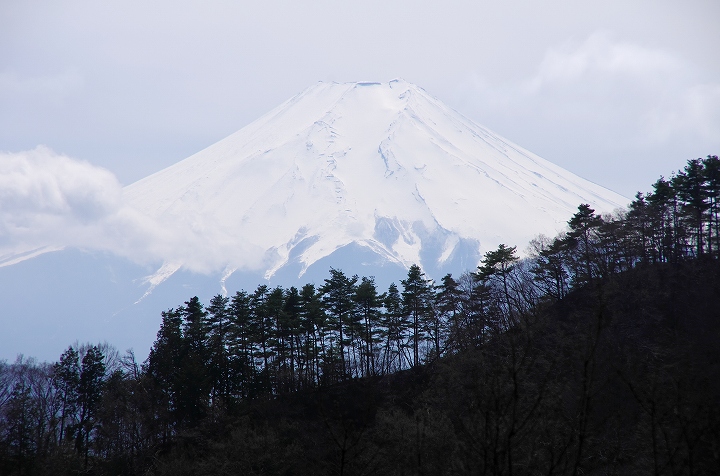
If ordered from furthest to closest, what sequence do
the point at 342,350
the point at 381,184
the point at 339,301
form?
the point at 381,184, the point at 339,301, the point at 342,350

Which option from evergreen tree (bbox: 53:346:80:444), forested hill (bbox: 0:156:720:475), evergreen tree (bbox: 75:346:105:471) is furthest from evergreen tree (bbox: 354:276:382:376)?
evergreen tree (bbox: 53:346:80:444)

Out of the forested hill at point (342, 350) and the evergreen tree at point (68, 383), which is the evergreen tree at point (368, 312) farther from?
the evergreen tree at point (68, 383)

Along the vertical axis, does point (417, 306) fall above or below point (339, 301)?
below

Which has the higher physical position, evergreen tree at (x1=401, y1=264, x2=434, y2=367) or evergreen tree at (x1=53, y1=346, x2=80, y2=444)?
evergreen tree at (x1=401, y1=264, x2=434, y2=367)

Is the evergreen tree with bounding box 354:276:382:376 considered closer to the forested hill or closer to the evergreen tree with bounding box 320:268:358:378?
the forested hill

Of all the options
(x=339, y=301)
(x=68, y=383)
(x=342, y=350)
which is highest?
(x=339, y=301)

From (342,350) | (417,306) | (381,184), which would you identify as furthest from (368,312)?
(381,184)

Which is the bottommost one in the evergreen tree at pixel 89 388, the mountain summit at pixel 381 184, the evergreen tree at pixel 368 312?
the evergreen tree at pixel 89 388

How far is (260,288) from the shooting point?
136 ft

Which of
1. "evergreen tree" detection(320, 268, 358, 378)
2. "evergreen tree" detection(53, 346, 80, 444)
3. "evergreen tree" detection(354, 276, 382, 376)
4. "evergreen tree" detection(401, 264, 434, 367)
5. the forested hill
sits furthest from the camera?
"evergreen tree" detection(320, 268, 358, 378)

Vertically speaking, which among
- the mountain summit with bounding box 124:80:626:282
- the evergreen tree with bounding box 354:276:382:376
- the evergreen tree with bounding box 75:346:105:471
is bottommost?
the evergreen tree with bounding box 75:346:105:471

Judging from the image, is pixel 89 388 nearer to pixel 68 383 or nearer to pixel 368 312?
pixel 68 383

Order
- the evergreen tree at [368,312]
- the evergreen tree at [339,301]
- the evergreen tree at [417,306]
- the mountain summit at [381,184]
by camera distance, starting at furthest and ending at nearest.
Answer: the mountain summit at [381,184], the evergreen tree at [339,301], the evergreen tree at [368,312], the evergreen tree at [417,306]

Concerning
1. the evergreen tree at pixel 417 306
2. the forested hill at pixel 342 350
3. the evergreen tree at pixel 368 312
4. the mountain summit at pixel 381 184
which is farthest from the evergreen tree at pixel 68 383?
the mountain summit at pixel 381 184
